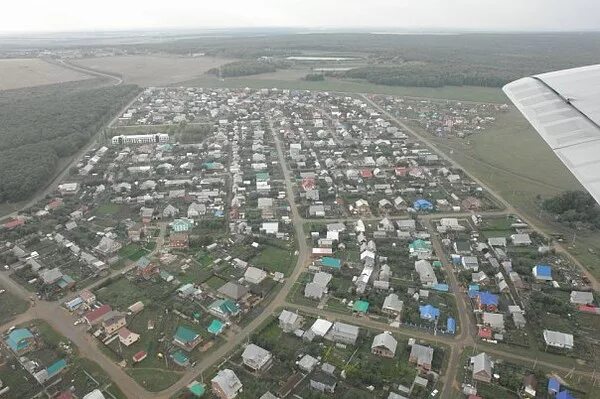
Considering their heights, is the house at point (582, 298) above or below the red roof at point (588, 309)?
above


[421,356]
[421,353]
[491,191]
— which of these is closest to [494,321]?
[421,353]

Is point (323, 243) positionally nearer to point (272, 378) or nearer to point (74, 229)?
point (272, 378)

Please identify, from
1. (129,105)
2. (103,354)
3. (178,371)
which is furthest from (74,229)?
(129,105)

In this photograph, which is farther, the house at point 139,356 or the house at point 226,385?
the house at point 139,356

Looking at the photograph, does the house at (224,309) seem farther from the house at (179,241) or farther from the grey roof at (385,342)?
the grey roof at (385,342)

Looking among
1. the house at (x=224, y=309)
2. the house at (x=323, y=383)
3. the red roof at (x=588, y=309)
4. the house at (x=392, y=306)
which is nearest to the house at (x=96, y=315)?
the house at (x=224, y=309)

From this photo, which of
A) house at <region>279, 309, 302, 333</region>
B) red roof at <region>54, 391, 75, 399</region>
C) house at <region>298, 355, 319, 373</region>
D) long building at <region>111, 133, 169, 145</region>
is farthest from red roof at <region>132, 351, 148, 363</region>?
long building at <region>111, 133, 169, 145</region>

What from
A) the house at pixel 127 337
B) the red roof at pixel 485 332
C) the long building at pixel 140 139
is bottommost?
the red roof at pixel 485 332
